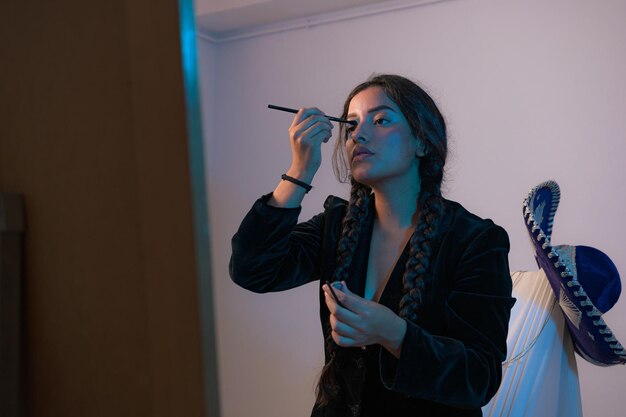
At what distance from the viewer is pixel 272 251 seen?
1039 mm

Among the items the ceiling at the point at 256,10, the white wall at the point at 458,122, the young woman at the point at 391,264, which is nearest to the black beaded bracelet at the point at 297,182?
the young woman at the point at 391,264

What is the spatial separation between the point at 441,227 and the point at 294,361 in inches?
76.0

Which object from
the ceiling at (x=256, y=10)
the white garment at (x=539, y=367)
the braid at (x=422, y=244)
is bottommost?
the white garment at (x=539, y=367)

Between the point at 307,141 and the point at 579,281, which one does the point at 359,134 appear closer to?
the point at 307,141

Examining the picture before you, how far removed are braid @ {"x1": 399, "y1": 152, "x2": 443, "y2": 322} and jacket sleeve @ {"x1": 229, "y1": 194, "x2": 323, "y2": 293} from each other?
19 centimetres

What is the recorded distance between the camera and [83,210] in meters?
0.43

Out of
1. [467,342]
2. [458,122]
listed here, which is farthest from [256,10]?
[467,342]

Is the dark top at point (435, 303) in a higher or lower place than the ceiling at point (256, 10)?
lower

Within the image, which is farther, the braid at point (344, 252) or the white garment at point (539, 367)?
the white garment at point (539, 367)

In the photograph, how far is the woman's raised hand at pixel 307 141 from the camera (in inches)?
39.6

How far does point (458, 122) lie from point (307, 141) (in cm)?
158

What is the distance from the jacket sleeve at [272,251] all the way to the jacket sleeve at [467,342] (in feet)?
0.79

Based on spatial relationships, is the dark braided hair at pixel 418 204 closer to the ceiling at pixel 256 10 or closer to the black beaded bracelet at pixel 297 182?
the black beaded bracelet at pixel 297 182

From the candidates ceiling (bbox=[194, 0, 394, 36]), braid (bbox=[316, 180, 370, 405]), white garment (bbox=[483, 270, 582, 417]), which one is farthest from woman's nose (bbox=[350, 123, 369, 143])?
ceiling (bbox=[194, 0, 394, 36])
